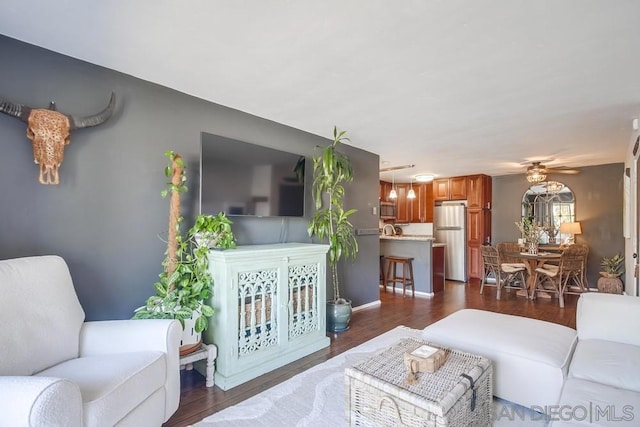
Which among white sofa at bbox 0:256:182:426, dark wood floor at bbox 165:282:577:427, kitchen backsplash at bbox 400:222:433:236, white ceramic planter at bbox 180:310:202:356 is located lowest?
dark wood floor at bbox 165:282:577:427

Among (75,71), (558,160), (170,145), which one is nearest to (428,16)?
(170,145)

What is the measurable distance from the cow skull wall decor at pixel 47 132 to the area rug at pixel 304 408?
187 cm

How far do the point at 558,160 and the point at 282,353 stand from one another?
17.8 feet

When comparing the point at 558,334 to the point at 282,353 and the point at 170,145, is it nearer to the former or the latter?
the point at 282,353

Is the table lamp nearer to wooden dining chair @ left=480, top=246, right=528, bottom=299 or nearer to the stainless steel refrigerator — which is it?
wooden dining chair @ left=480, top=246, right=528, bottom=299

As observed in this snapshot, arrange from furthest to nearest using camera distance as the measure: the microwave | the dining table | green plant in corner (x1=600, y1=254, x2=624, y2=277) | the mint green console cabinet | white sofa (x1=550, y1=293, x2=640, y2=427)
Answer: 1. the microwave
2. green plant in corner (x1=600, y1=254, x2=624, y2=277)
3. the dining table
4. the mint green console cabinet
5. white sofa (x1=550, y1=293, x2=640, y2=427)

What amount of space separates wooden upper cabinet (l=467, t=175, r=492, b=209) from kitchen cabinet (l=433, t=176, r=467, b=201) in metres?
0.12

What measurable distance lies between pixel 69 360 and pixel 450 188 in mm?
7122

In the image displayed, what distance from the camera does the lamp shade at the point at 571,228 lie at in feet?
18.8

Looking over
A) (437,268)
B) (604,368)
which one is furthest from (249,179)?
(437,268)

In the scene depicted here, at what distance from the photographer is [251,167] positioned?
9.55 ft

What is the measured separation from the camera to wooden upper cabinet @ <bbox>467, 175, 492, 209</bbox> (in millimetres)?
6629

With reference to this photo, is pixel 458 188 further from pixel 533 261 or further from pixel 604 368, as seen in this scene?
pixel 604 368

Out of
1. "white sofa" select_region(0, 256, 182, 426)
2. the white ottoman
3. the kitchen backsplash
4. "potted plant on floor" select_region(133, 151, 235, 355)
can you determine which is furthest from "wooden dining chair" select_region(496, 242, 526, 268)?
"white sofa" select_region(0, 256, 182, 426)
